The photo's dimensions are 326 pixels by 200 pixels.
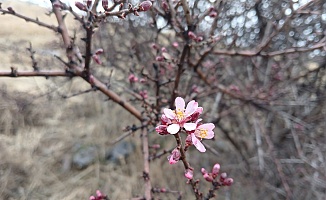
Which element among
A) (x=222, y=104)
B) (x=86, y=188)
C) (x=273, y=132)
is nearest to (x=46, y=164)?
A: (x=86, y=188)

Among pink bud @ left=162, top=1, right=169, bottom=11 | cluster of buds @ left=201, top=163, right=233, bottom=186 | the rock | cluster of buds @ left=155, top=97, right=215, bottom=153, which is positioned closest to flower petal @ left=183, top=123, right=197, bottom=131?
cluster of buds @ left=155, top=97, right=215, bottom=153

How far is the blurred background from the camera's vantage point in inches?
98.5

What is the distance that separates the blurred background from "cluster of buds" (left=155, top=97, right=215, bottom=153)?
146cm

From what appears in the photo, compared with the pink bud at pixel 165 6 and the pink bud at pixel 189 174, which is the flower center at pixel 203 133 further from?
the pink bud at pixel 165 6

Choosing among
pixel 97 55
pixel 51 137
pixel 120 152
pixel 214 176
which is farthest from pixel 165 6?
pixel 51 137

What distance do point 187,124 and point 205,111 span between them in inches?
79.3

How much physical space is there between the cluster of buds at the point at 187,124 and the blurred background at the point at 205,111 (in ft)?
4.79

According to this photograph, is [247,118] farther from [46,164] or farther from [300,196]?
[46,164]

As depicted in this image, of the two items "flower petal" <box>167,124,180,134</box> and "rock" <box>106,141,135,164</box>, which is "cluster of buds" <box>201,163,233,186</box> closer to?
"flower petal" <box>167,124,180,134</box>

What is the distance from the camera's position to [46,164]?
335 cm

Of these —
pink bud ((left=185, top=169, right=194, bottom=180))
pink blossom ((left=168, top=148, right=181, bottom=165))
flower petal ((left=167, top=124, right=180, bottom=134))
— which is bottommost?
pink bud ((left=185, top=169, right=194, bottom=180))

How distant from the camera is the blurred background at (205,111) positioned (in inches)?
98.5

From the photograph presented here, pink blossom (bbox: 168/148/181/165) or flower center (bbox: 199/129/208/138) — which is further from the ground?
flower center (bbox: 199/129/208/138)

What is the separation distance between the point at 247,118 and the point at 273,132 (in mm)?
273
